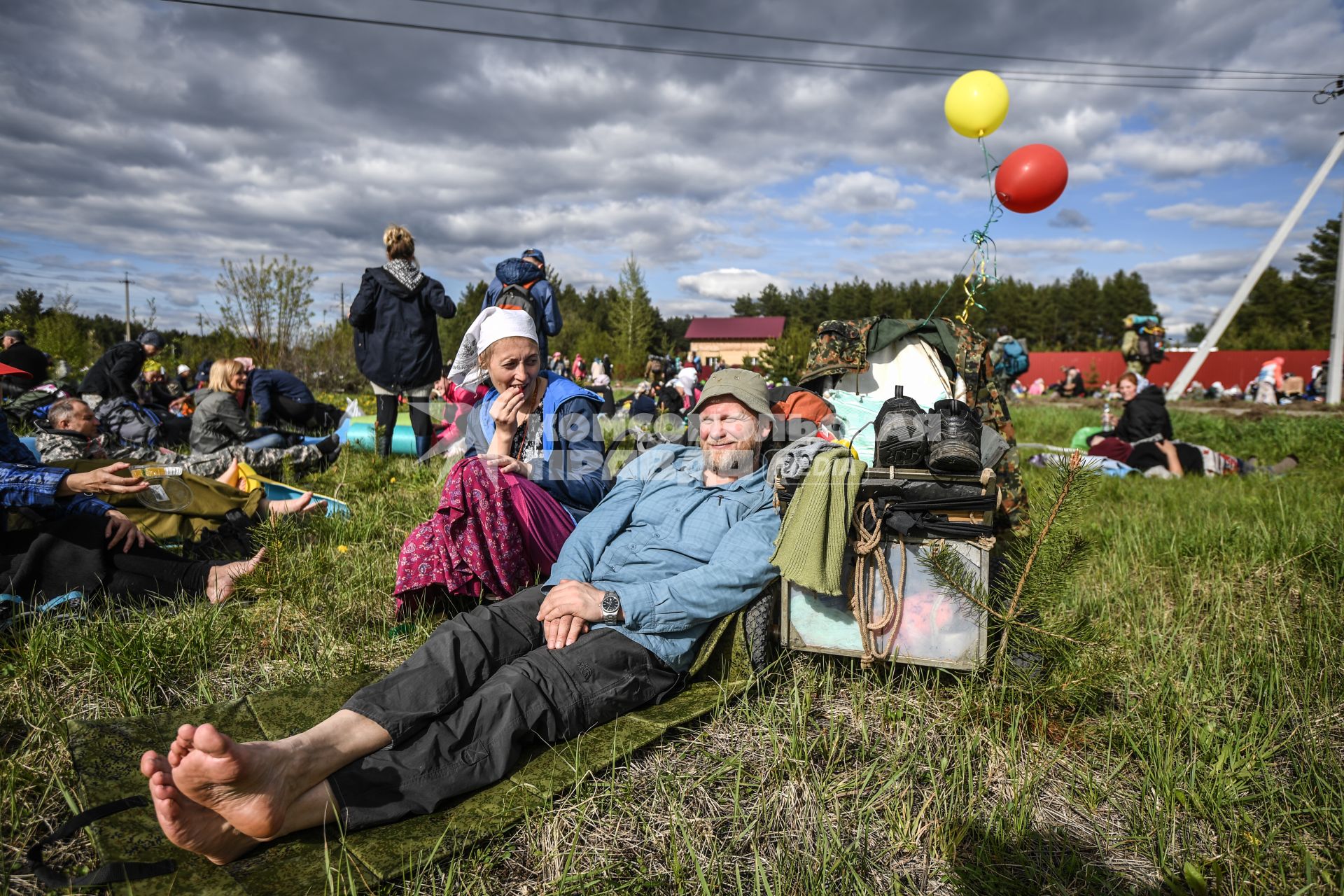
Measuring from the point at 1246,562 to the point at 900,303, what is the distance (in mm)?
68301

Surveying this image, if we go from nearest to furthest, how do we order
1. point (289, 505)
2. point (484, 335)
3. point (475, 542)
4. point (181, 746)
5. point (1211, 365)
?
point (181, 746) < point (475, 542) < point (484, 335) < point (289, 505) < point (1211, 365)

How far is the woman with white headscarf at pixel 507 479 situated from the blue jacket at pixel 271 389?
4495mm

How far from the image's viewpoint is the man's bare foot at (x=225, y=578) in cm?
316

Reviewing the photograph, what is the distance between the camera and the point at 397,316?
6031mm

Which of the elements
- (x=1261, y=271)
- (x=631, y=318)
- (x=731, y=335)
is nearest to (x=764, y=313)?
(x=731, y=335)

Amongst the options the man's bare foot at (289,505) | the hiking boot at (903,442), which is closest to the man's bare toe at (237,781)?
the hiking boot at (903,442)

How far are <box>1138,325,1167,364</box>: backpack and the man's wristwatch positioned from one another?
10.0 meters

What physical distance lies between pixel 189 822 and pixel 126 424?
6.60 m

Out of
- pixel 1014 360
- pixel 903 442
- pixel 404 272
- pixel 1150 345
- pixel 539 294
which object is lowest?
pixel 903 442

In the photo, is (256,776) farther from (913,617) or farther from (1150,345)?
(1150,345)

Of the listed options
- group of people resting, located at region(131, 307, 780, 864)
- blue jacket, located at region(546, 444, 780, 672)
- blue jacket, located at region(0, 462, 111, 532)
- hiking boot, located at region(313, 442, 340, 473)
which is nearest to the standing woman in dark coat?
hiking boot, located at region(313, 442, 340, 473)

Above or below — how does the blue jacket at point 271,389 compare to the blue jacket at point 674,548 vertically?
above

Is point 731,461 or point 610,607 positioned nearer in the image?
point 610,607

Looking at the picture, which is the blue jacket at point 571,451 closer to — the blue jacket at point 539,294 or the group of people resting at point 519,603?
the group of people resting at point 519,603
